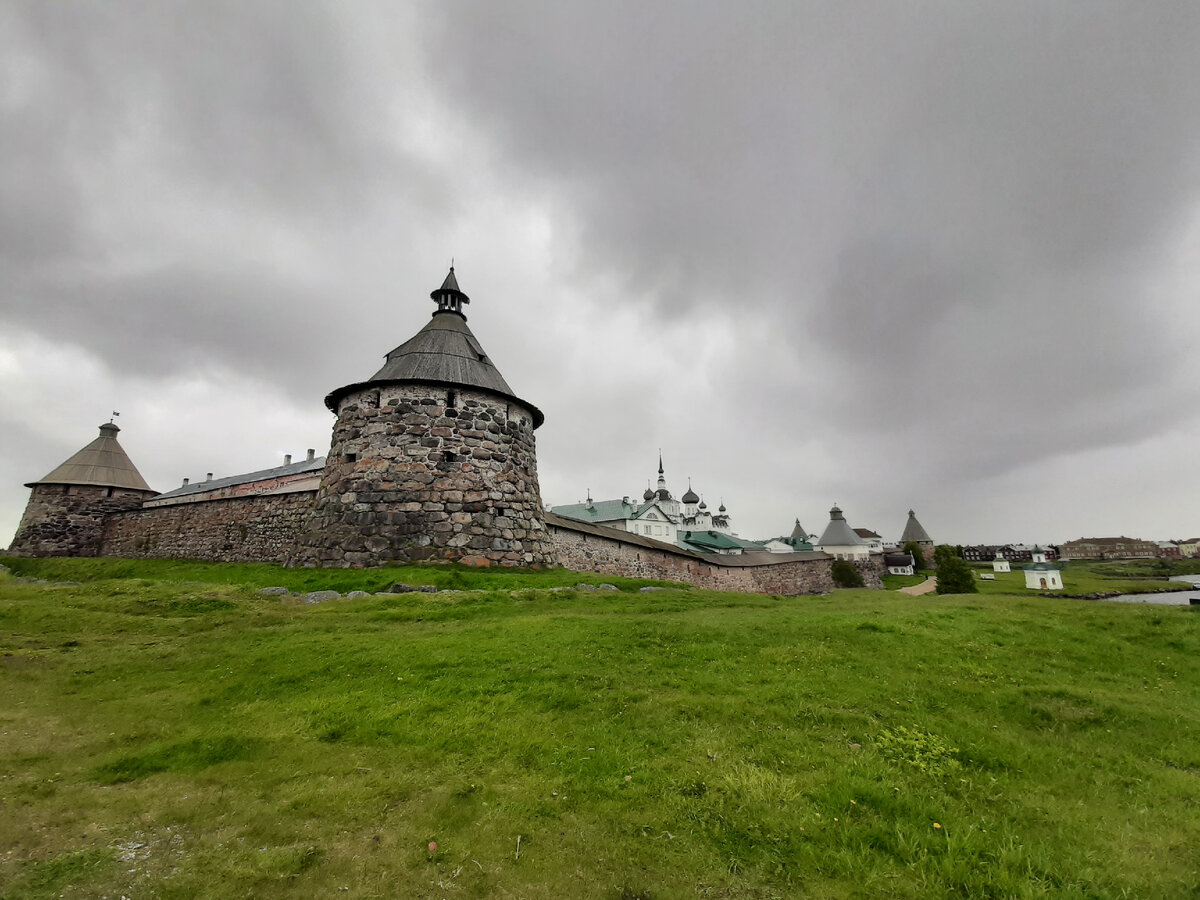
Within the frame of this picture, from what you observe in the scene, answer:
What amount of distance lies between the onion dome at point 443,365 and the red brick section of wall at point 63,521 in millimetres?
26557

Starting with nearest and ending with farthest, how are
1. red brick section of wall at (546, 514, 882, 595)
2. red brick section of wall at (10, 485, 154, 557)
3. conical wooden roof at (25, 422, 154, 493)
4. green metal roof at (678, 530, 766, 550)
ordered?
red brick section of wall at (546, 514, 882, 595), red brick section of wall at (10, 485, 154, 557), conical wooden roof at (25, 422, 154, 493), green metal roof at (678, 530, 766, 550)

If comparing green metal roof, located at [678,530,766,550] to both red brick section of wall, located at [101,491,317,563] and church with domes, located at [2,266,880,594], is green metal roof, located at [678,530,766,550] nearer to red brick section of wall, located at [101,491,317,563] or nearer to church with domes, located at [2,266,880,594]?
church with domes, located at [2,266,880,594]

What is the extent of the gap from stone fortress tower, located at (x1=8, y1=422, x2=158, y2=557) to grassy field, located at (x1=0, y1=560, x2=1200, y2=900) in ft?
108

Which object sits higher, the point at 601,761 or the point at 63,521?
the point at 63,521

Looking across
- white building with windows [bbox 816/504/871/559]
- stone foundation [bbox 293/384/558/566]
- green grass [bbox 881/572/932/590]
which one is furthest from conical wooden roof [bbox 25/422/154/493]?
white building with windows [bbox 816/504/871/559]

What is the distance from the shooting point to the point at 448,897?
3389mm

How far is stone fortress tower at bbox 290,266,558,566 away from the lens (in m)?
18.8

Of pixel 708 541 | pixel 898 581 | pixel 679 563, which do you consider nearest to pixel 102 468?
pixel 679 563

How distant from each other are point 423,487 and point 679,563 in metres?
21.0

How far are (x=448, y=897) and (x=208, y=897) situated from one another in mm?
1515

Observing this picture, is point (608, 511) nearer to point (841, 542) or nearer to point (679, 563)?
point (679, 563)

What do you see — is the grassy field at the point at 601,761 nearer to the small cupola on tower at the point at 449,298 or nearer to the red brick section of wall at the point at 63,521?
the small cupola on tower at the point at 449,298

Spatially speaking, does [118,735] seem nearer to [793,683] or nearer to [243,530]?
[793,683]

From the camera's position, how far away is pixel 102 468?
3709 centimetres
